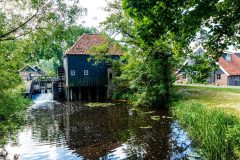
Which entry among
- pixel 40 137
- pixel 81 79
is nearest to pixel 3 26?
pixel 40 137

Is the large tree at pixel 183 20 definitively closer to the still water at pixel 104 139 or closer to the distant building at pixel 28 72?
the still water at pixel 104 139

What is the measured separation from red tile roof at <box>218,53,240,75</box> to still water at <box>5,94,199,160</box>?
24.9 meters

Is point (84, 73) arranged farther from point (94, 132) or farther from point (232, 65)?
point (232, 65)

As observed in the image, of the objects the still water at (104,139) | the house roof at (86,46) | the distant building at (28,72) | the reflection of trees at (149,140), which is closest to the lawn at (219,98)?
the still water at (104,139)

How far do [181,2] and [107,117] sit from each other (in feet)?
39.8

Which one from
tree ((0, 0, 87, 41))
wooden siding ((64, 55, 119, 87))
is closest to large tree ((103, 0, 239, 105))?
tree ((0, 0, 87, 41))

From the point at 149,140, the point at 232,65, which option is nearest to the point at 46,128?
the point at 149,140

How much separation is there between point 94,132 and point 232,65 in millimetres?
32934

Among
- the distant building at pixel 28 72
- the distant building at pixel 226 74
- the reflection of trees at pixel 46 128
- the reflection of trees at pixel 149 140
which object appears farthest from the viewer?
the distant building at pixel 28 72

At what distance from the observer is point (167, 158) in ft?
29.6

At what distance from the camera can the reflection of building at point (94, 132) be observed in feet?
34.0

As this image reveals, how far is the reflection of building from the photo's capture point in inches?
408

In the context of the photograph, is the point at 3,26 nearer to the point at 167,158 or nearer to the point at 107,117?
the point at 167,158

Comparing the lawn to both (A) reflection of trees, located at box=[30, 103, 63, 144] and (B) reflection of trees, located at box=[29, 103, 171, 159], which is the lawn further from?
(A) reflection of trees, located at box=[30, 103, 63, 144]
